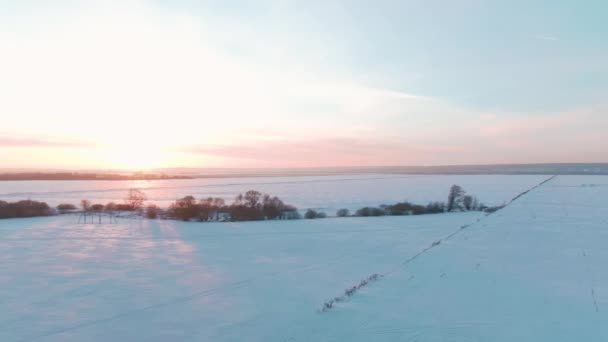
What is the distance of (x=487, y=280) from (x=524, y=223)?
15.9 metres

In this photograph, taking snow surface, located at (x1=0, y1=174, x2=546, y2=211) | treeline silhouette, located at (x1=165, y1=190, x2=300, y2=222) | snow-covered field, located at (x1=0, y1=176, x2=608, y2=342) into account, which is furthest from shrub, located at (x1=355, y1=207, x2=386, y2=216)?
snow-covered field, located at (x1=0, y1=176, x2=608, y2=342)

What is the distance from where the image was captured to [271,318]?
10852 mm

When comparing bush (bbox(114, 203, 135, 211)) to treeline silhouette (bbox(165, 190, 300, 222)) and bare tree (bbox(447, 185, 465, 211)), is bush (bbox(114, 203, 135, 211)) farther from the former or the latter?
bare tree (bbox(447, 185, 465, 211))

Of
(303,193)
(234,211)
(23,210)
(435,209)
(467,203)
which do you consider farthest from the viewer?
(303,193)

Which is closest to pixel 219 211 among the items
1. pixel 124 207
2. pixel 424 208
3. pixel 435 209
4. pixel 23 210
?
pixel 124 207

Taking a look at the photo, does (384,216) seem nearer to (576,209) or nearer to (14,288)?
(576,209)

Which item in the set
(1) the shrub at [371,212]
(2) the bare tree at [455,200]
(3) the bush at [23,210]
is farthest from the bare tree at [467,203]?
(3) the bush at [23,210]

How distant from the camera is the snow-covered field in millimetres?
10094

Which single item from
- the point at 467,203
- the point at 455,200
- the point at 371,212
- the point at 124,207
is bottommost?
the point at 371,212

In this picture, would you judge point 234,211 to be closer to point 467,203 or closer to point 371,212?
point 371,212

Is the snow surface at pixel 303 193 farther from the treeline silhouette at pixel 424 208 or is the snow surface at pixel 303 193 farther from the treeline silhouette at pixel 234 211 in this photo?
the treeline silhouette at pixel 234 211

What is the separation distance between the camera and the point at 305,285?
14.0 metres

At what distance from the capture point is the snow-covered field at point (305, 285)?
10.1m

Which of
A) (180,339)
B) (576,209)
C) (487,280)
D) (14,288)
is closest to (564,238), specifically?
(487,280)
